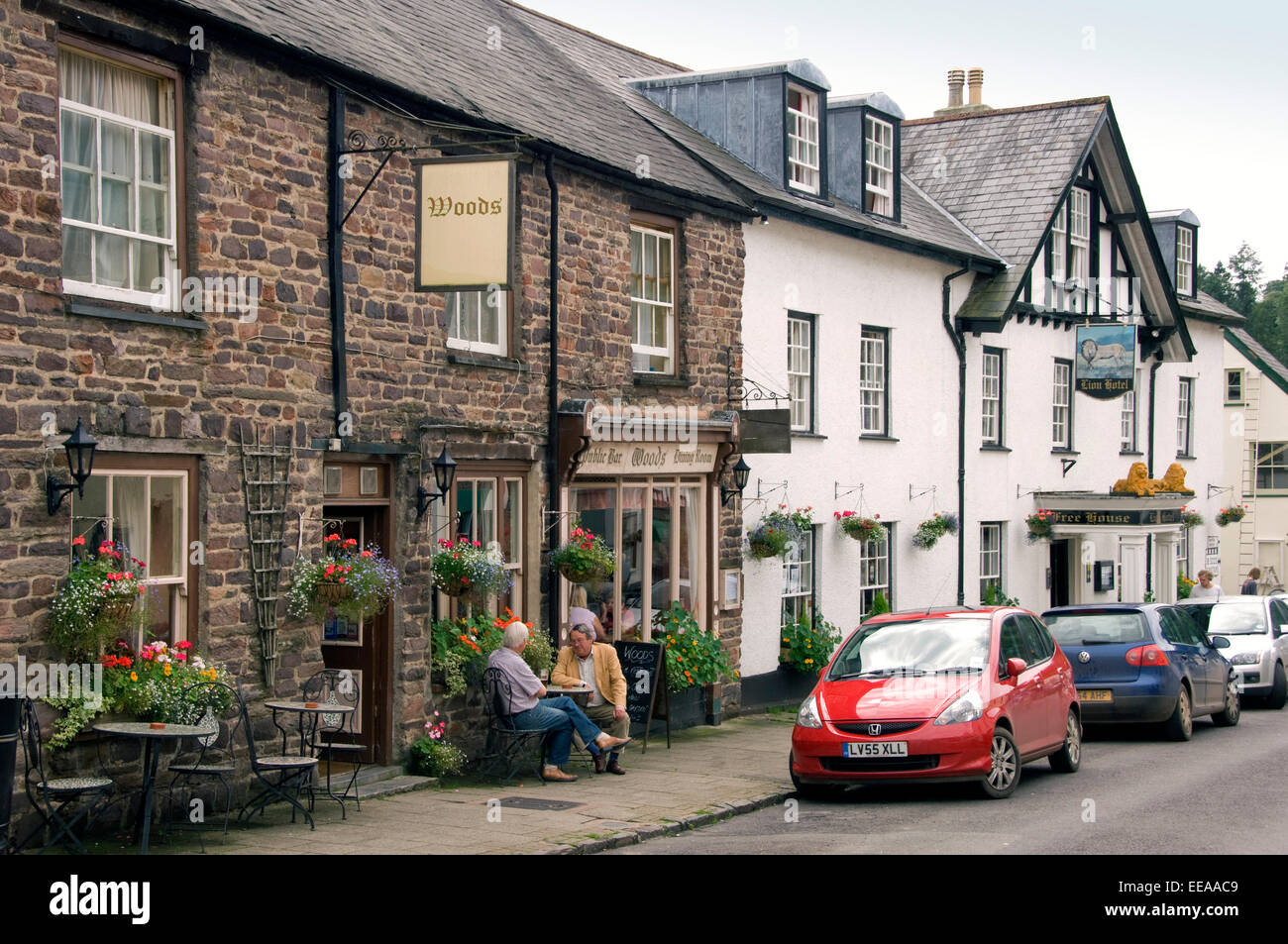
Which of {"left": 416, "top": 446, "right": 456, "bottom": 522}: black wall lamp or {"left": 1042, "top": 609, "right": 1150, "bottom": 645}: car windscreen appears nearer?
{"left": 416, "top": 446, "right": 456, "bottom": 522}: black wall lamp

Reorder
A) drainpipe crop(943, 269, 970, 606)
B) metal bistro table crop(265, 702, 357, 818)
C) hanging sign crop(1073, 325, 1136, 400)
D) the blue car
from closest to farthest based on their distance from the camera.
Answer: metal bistro table crop(265, 702, 357, 818) < the blue car < drainpipe crop(943, 269, 970, 606) < hanging sign crop(1073, 325, 1136, 400)

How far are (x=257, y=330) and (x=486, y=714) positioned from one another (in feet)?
14.7

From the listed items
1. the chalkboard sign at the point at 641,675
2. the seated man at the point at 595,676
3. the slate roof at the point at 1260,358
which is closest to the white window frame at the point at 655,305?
A: the chalkboard sign at the point at 641,675

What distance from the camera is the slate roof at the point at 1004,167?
25859 millimetres

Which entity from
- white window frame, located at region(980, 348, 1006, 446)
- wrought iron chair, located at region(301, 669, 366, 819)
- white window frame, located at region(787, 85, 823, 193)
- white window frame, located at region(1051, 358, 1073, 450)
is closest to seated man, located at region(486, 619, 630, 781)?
wrought iron chair, located at region(301, 669, 366, 819)

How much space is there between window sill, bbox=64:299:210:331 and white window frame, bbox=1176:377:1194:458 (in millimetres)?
26533

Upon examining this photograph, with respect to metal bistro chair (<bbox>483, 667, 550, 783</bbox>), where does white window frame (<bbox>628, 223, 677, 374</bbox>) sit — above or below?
above

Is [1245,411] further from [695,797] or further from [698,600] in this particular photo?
[695,797]

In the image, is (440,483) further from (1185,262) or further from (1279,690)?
(1185,262)

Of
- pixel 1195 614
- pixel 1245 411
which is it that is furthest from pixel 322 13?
pixel 1245 411

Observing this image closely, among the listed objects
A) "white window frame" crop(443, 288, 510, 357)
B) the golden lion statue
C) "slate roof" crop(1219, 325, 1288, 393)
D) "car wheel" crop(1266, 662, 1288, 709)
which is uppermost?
"slate roof" crop(1219, 325, 1288, 393)

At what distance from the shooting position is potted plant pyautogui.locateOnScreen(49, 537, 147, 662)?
10133mm

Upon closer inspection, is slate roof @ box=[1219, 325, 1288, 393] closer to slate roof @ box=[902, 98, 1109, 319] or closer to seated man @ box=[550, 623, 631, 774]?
slate roof @ box=[902, 98, 1109, 319]

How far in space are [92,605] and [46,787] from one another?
4.06 feet
